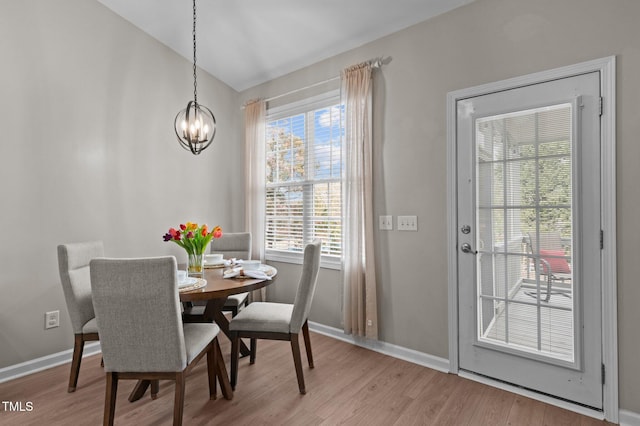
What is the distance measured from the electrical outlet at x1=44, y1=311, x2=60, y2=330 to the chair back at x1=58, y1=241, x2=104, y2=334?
583 mm

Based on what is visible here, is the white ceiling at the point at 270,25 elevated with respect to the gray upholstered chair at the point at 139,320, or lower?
elevated

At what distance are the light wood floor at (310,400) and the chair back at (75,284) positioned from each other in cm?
50

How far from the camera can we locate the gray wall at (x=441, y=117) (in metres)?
1.95

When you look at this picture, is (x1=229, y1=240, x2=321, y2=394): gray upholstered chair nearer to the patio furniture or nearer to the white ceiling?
the patio furniture

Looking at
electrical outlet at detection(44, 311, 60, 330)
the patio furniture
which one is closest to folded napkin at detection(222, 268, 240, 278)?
electrical outlet at detection(44, 311, 60, 330)

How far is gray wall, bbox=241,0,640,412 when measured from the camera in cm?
195

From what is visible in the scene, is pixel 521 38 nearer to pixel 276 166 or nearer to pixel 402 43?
pixel 402 43

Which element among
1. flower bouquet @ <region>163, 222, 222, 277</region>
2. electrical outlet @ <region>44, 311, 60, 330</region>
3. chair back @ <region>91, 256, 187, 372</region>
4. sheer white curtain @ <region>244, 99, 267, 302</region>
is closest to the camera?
chair back @ <region>91, 256, 187, 372</region>

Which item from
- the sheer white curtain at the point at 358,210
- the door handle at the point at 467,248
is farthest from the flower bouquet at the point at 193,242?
the door handle at the point at 467,248

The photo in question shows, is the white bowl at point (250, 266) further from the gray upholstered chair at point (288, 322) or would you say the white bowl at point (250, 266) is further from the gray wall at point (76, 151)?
the gray wall at point (76, 151)

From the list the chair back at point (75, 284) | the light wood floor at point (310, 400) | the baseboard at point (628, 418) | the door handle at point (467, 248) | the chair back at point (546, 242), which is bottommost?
the light wood floor at point (310, 400)

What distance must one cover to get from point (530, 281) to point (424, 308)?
787mm

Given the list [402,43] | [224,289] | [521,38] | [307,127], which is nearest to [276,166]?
[307,127]

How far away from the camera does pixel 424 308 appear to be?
Result: 8.93 ft
